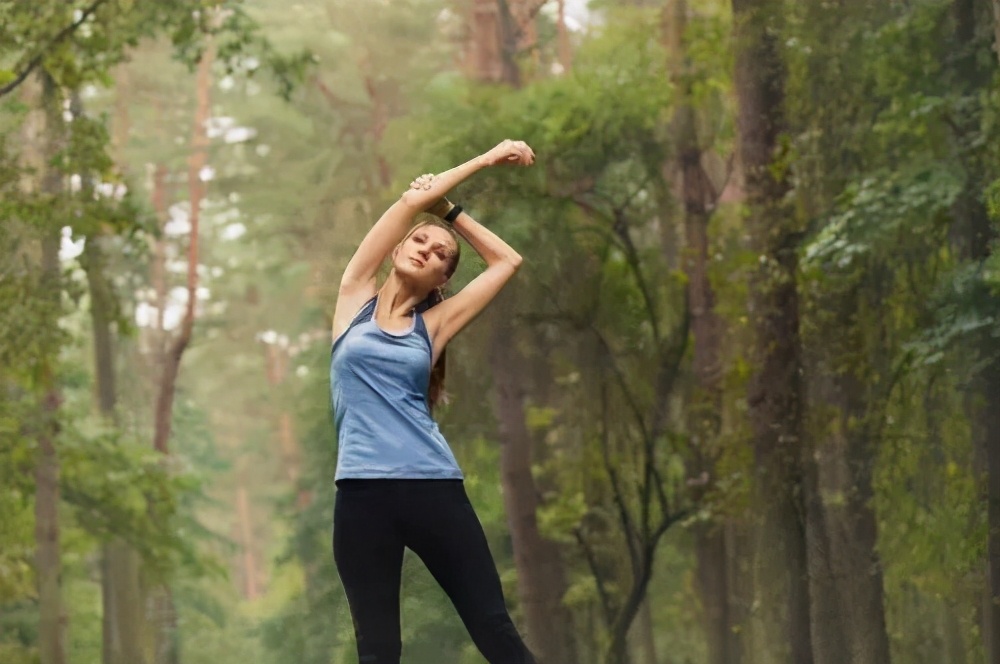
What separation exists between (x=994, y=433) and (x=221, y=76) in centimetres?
472

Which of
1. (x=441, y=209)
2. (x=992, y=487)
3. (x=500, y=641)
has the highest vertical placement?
(x=441, y=209)

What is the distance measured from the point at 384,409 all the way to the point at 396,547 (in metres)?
0.26

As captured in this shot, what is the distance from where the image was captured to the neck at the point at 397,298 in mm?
2508

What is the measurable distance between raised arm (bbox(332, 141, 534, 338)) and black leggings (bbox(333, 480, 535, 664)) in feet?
1.17

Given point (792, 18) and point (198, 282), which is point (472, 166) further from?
point (198, 282)

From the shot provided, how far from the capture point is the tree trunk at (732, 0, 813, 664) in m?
6.43

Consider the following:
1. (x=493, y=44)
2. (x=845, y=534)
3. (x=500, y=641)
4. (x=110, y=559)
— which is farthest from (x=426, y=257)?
(x=110, y=559)

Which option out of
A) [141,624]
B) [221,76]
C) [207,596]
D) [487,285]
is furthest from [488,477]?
[487,285]

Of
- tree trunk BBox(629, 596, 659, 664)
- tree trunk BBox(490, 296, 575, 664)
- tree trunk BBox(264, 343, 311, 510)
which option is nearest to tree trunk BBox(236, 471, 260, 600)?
tree trunk BBox(264, 343, 311, 510)

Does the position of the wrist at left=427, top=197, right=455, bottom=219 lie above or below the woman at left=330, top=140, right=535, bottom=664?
above

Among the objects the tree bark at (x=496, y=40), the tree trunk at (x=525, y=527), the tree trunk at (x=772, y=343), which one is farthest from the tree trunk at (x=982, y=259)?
the tree bark at (x=496, y=40)

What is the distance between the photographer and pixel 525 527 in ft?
22.9

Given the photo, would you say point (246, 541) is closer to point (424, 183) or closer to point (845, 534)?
point (845, 534)

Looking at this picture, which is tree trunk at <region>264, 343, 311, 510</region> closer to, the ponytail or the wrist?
the ponytail
